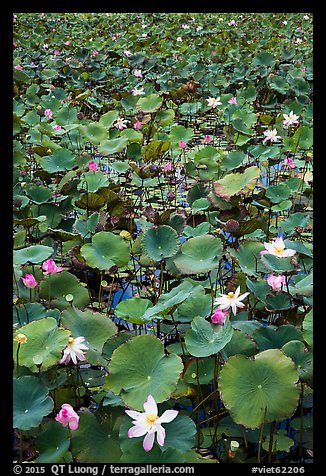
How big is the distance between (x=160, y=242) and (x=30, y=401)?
2.93 ft

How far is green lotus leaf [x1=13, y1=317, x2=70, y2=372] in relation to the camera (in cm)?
157

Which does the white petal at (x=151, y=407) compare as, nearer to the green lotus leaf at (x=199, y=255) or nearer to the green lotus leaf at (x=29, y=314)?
the green lotus leaf at (x=29, y=314)

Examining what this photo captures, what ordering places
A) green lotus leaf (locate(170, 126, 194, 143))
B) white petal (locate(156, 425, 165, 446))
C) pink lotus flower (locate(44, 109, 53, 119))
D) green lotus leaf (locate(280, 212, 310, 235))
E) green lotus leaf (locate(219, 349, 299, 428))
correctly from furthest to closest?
1. pink lotus flower (locate(44, 109, 53, 119))
2. green lotus leaf (locate(170, 126, 194, 143))
3. green lotus leaf (locate(280, 212, 310, 235))
4. green lotus leaf (locate(219, 349, 299, 428))
5. white petal (locate(156, 425, 165, 446))

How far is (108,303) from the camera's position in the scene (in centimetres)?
236

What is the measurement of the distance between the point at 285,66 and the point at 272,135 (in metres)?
2.64

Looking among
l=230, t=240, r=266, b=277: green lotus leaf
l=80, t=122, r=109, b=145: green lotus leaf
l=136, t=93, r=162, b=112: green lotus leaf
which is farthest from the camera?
l=136, t=93, r=162, b=112: green lotus leaf

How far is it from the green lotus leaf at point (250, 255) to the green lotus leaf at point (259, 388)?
2.32 feet

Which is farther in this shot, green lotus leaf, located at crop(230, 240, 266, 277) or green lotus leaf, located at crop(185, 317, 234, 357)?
green lotus leaf, located at crop(230, 240, 266, 277)

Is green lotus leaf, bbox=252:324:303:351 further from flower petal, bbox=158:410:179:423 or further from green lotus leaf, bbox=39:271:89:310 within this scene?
green lotus leaf, bbox=39:271:89:310

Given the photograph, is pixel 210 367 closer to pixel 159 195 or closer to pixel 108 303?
pixel 108 303

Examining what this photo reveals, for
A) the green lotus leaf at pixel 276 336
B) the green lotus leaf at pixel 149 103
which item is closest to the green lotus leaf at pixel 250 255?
the green lotus leaf at pixel 276 336

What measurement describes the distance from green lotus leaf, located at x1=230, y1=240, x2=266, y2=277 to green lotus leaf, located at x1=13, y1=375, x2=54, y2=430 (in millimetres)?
932

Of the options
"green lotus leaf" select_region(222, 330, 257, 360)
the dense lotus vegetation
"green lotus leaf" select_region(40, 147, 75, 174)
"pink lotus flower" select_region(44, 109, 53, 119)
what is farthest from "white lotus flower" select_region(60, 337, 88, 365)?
"pink lotus flower" select_region(44, 109, 53, 119)
